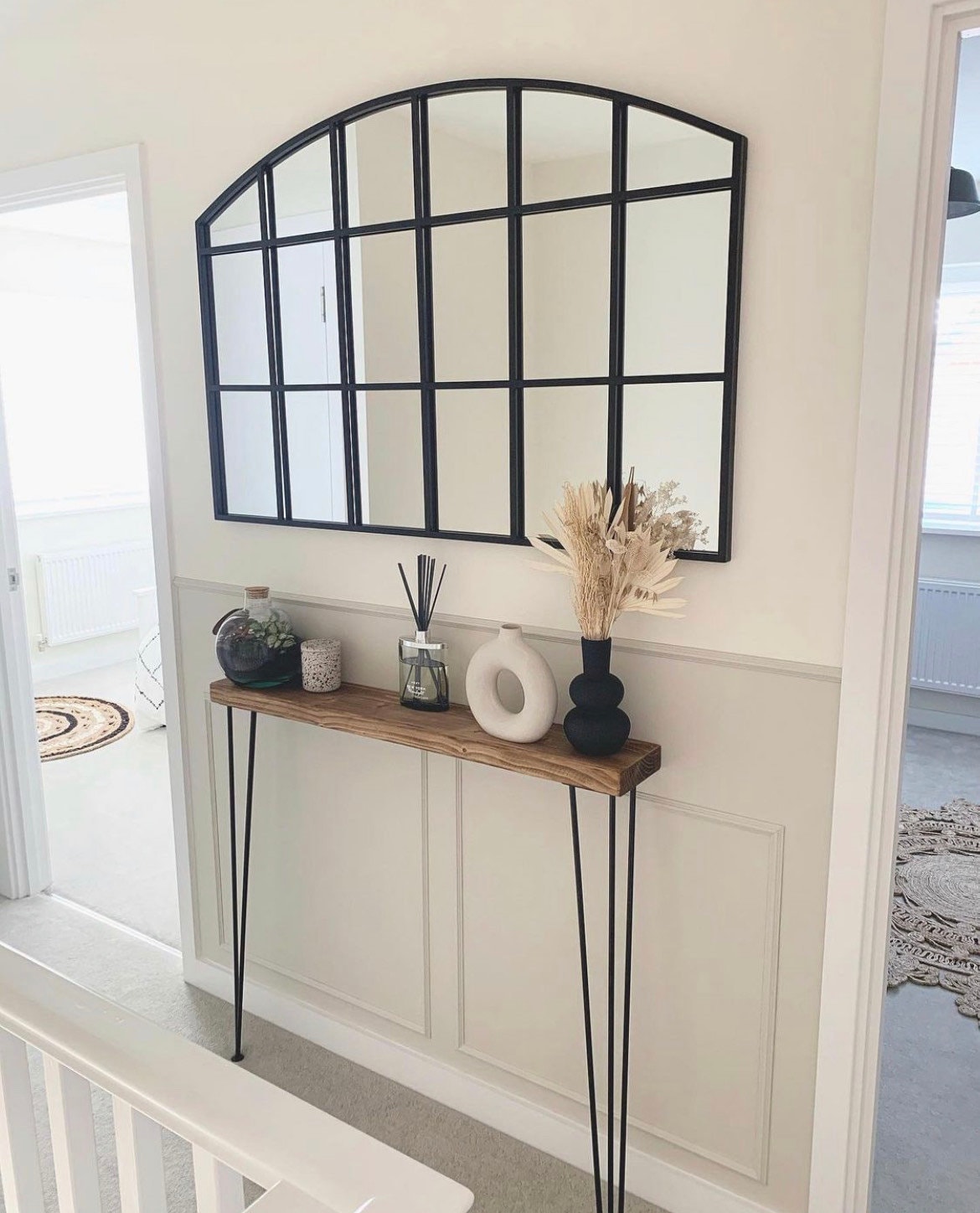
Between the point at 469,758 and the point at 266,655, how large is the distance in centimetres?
61

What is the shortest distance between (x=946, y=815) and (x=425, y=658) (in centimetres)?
267

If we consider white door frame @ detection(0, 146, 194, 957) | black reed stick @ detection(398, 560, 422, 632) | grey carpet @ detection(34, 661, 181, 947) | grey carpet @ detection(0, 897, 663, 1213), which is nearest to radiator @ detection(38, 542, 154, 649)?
grey carpet @ detection(34, 661, 181, 947)

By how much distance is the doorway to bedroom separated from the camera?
5008 mm

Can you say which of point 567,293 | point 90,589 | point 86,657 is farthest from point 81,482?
point 567,293

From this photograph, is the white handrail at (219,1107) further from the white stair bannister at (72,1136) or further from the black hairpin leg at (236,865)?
the black hairpin leg at (236,865)

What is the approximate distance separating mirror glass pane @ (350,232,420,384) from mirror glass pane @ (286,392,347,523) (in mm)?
129

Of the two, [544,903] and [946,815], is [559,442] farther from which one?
[946,815]

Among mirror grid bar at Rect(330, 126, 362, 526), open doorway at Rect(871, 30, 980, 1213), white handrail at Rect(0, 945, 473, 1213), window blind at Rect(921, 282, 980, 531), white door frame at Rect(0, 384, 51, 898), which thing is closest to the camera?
white handrail at Rect(0, 945, 473, 1213)

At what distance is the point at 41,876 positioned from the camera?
3326 millimetres

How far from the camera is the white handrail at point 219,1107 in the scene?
2.68ft

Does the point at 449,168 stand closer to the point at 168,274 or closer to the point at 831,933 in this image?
the point at 168,274

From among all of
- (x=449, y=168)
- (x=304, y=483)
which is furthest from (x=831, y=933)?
(x=449, y=168)

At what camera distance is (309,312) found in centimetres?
223

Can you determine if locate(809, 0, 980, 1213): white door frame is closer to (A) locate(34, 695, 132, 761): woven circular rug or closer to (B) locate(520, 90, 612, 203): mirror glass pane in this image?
(B) locate(520, 90, 612, 203): mirror glass pane
